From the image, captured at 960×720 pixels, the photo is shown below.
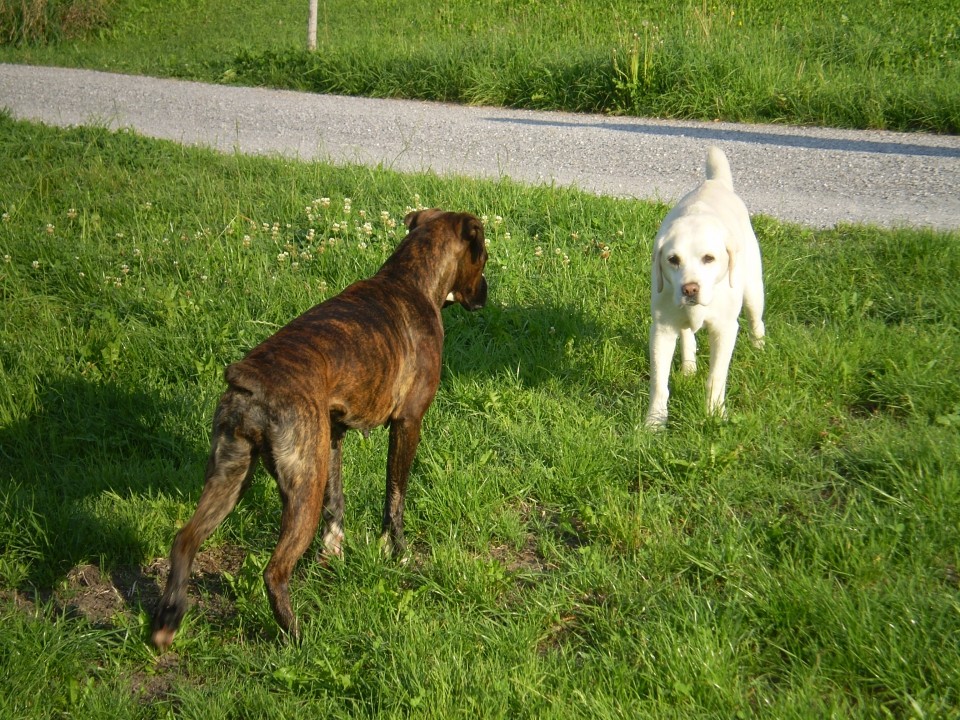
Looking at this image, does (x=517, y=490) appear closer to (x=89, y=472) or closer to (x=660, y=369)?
(x=660, y=369)

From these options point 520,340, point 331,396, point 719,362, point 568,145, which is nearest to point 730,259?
point 719,362

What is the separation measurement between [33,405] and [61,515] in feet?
3.96

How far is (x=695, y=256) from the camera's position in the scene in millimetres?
4547

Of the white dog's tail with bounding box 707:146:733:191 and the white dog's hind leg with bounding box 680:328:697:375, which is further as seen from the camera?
the white dog's tail with bounding box 707:146:733:191

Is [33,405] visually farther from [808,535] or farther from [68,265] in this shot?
[808,535]

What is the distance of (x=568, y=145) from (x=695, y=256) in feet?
17.7

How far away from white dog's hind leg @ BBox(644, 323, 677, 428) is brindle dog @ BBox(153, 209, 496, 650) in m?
0.91

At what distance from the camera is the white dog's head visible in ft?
14.8

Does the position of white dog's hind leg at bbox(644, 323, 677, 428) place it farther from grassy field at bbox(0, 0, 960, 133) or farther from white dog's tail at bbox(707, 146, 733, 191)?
grassy field at bbox(0, 0, 960, 133)

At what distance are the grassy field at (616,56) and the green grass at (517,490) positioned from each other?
367 cm

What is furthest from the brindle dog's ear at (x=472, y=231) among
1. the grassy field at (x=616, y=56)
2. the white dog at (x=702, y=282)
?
the grassy field at (x=616, y=56)

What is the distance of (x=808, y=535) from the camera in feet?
12.7

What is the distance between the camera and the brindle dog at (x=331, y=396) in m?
3.32

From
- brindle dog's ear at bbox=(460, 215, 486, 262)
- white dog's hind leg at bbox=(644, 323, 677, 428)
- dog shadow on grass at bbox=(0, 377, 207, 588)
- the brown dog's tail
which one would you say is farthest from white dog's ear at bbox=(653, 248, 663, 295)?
dog shadow on grass at bbox=(0, 377, 207, 588)
